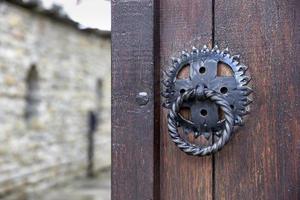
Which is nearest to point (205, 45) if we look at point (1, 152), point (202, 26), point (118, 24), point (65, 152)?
point (202, 26)

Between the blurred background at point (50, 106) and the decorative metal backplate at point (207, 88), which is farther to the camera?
the blurred background at point (50, 106)

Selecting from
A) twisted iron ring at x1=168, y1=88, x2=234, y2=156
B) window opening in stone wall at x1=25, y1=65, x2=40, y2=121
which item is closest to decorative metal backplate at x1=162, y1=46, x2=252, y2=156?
twisted iron ring at x1=168, y1=88, x2=234, y2=156

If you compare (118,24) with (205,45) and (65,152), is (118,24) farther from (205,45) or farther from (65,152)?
(65,152)

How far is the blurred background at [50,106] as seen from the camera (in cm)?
534

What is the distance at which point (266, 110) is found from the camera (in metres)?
0.68

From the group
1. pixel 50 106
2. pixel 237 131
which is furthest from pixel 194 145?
pixel 50 106

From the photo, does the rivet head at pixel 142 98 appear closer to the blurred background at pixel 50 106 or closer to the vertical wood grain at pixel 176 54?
the vertical wood grain at pixel 176 54

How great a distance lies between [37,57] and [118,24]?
212 inches

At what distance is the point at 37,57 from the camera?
5.98m

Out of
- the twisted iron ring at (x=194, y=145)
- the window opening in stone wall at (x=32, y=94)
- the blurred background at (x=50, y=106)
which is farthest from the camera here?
the window opening in stone wall at (x=32, y=94)

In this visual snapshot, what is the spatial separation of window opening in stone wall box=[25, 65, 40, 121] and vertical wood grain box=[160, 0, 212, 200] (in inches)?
208

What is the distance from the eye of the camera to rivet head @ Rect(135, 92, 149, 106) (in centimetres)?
74

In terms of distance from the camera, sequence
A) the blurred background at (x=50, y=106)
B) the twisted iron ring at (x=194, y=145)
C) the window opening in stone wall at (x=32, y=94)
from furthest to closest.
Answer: the window opening in stone wall at (x=32, y=94) < the blurred background at (x=50, y=106) < the twisted iron ring at (x=194, y=145)

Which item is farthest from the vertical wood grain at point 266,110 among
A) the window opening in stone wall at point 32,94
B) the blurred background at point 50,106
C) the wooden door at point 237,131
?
the window opening in stone wall at point 32,94
